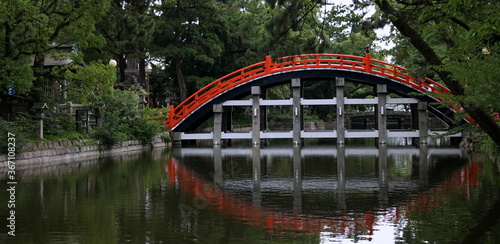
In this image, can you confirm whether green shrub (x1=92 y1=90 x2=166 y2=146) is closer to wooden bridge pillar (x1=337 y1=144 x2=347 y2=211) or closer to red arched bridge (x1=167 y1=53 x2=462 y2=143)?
red arched bridge (x1=167 y1=53 x2=462 y2=143)

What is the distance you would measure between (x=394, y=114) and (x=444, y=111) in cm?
2037

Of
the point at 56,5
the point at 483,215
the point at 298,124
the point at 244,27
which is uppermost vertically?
the point at 244,27

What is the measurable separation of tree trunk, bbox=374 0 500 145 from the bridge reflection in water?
1.45 m

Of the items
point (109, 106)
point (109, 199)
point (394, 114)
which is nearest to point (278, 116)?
point (394, 114)

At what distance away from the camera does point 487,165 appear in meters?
17.7

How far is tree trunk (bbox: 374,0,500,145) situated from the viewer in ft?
41.4

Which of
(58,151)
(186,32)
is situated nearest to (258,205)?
(58,151)

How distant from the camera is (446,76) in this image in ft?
44.1

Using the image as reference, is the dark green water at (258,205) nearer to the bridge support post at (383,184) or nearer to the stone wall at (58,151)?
the bridge support post at (383,184)

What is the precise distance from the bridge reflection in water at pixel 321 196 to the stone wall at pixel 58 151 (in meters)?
5.15

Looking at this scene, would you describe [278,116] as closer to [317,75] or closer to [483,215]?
[317,75]

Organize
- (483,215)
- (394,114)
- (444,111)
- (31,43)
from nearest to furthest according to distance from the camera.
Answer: (483,215)
(31,43)
(444,111)
(394,114)

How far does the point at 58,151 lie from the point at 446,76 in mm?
14942

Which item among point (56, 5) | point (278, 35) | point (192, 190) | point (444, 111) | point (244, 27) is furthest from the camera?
point (244, 27)
